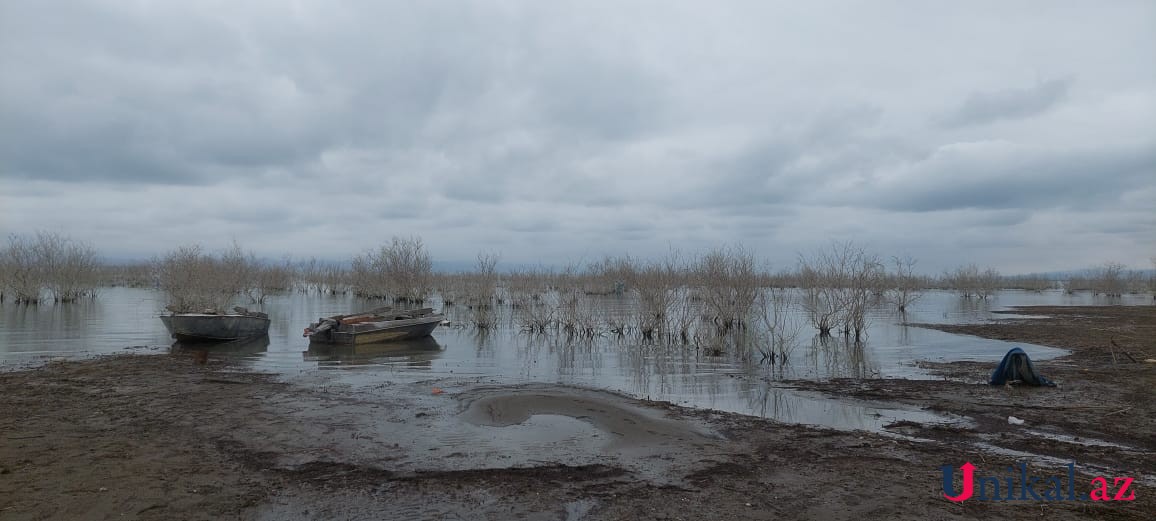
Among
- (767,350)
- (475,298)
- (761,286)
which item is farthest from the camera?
(475,298)

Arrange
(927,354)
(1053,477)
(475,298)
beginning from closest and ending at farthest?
(1053,477)
(927,354)
(475,298)

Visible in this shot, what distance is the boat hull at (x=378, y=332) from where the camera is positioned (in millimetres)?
19391

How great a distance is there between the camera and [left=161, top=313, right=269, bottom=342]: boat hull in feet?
60.4

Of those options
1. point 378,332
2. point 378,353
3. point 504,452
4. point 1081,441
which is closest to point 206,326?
point 378,332

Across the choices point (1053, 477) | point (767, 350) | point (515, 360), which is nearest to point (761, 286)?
point (767, 350)

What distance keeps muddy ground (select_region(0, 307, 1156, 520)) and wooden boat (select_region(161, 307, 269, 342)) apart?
6684mm

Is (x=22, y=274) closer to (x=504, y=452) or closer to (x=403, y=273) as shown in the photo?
(x=403, y=273)

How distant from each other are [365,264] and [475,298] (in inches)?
764

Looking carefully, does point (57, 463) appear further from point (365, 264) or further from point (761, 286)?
point (365, 264)

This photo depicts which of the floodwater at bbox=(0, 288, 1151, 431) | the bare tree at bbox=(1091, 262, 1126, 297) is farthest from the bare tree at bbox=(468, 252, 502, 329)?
the bare tree at bbox=(1091, 262, 1126, 297)

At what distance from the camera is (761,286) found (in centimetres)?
2205

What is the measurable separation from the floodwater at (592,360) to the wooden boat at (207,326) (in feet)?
1.54

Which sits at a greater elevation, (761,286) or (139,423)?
(761,286)

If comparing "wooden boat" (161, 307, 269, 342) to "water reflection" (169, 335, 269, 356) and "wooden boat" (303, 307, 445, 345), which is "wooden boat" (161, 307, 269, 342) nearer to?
"water reflection" (169, 335, 269, 356)
